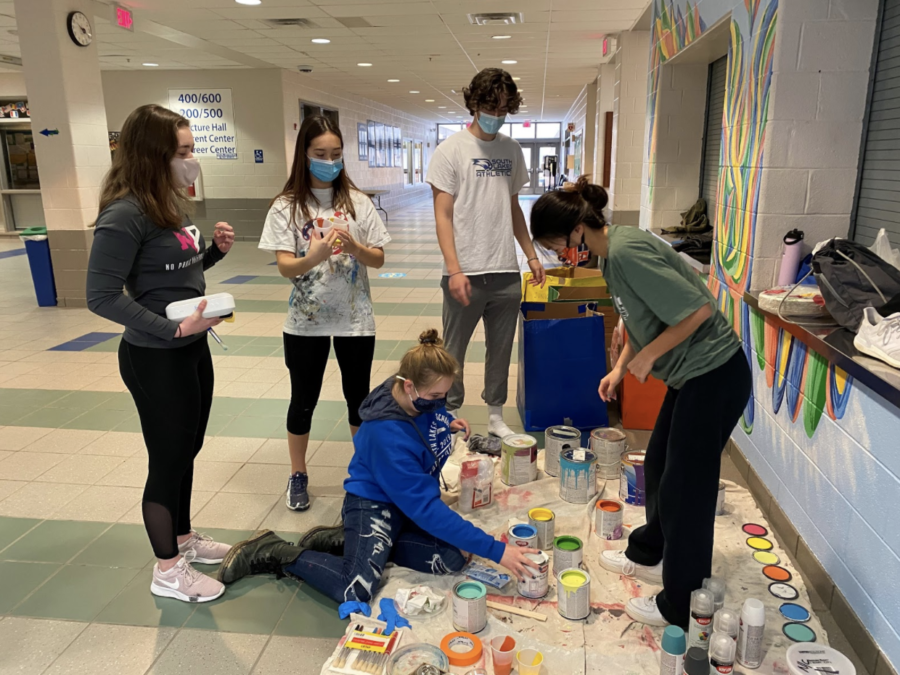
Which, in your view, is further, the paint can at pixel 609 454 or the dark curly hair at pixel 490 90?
the paint can at pixel 609 454

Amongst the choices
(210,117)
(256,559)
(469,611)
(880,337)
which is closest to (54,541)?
(256,559)

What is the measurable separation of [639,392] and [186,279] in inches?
91.7

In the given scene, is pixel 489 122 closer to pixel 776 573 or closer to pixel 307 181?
pixel 307 181

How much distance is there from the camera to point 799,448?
7.84 ft

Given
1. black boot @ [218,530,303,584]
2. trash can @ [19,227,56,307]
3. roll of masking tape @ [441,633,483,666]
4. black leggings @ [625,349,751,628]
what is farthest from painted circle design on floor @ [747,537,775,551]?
trash can @ [19,227,56,307]

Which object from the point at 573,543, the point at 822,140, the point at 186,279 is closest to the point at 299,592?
the point at 573,543

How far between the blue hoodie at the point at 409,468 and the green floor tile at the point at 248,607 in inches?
16.0

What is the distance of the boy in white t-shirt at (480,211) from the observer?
2936 millimetres

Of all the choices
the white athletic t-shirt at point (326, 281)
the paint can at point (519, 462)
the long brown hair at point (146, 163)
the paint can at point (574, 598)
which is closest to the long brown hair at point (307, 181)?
the white athletic t-shirt at point (326, 281)

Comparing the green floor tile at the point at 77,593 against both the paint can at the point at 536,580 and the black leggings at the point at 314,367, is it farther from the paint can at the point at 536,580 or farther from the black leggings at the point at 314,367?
the paint can at the point at 536,580

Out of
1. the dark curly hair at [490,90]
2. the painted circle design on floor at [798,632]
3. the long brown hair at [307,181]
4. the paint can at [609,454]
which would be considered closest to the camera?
the painted circle design on floor at [798,632]

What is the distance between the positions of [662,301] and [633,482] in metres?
1.18

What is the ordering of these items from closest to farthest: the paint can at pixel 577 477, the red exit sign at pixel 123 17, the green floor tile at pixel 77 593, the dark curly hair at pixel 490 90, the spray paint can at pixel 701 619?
the spray paint can at pixel 701 619 → the green floor tile at pixel 77 593 → the paint can at pixel 577 477 → the dark curly hair at pixel 490 90 → the red exit sign at pixel 123 17

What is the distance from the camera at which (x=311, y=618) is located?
6.81 feet
